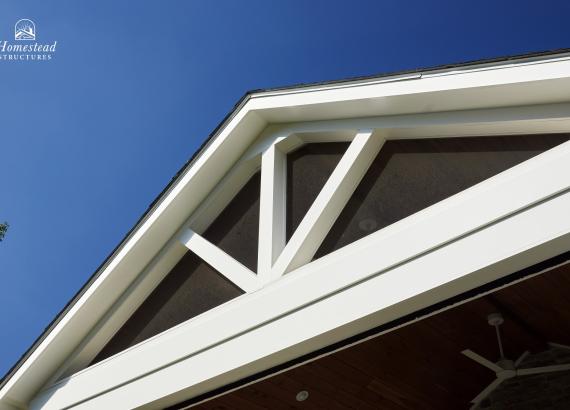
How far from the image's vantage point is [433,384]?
6285mm

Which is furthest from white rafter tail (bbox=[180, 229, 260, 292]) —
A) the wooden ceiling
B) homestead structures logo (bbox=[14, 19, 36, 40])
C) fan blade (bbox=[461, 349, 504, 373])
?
homestead structures logo (bbox=[14, 19, 36, 40])

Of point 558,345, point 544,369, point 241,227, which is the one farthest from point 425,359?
point 241,227

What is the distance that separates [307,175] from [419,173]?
3.14ft

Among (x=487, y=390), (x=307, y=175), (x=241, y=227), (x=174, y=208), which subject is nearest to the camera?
(x=307, y=175)

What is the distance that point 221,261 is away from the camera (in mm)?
4789

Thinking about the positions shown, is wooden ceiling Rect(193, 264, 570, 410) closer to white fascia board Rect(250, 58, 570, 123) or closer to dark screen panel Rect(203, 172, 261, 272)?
dark screen panel Rect(203, 172, 261, 272)

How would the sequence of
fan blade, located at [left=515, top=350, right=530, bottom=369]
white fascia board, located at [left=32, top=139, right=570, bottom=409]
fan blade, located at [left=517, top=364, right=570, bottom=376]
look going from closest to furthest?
white fascia board, located at [left=32, top=139, right=570, bottom=409], fan blade, located at [left=517, top=364, right=570, bottom=376], fan blade, located at [left=515, top=350, right=530, bottom=369]

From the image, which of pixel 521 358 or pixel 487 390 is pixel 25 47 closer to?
pixel 487 390

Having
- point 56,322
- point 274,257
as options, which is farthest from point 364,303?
point 56,322

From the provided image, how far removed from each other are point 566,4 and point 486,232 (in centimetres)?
1015

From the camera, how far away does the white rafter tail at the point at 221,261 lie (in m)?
4.38

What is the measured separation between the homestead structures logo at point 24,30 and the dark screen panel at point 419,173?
11.1 m

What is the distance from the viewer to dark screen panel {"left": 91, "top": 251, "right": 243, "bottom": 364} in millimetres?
4688

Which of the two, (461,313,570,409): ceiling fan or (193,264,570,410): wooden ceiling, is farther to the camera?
(461,313,570,409): ceiling fan
